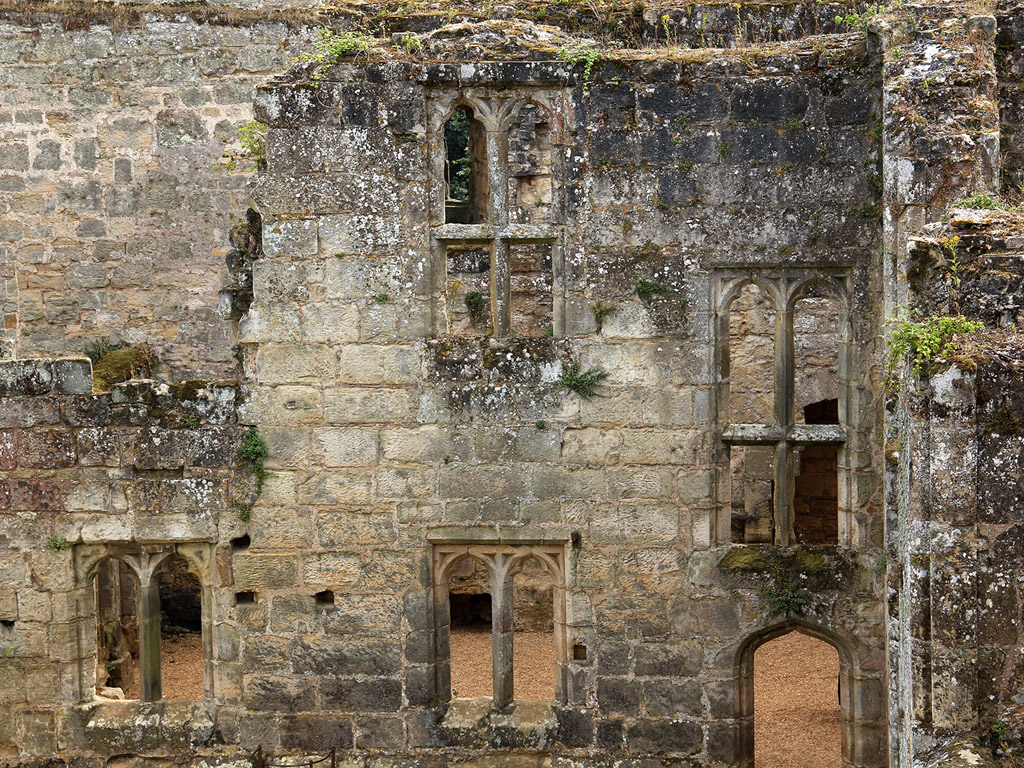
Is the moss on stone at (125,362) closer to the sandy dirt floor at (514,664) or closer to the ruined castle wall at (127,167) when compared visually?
the ruined castle wall at (127,167)

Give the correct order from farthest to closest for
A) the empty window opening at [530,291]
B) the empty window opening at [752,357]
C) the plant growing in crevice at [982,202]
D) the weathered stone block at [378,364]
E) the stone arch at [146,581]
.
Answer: the empty window opening at [530,291], the empty window opening at [752,357], the stone arch at [146,581], the weathered stone block at [378,364], the plant growing in crevice at [982,202]

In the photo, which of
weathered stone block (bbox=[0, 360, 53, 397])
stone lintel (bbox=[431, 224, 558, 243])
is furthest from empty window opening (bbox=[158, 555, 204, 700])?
stone lintel (bbox=[431, 224, 558, 243])

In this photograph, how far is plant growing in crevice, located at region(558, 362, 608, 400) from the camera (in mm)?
8734

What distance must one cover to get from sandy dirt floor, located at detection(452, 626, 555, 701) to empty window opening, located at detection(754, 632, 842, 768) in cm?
211

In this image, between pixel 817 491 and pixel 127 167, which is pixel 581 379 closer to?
pixel 817 491

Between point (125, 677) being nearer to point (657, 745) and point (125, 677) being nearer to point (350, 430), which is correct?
point (350, 430)

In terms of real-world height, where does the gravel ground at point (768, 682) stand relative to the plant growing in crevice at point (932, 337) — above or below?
below

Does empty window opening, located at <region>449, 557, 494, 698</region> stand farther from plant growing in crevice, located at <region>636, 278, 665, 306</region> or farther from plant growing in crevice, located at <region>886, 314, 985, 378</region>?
plant growing in crevice, located at <region>886, 314, 985, 378</region>

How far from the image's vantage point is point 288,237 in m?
8.82

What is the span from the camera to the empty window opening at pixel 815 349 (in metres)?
13.0

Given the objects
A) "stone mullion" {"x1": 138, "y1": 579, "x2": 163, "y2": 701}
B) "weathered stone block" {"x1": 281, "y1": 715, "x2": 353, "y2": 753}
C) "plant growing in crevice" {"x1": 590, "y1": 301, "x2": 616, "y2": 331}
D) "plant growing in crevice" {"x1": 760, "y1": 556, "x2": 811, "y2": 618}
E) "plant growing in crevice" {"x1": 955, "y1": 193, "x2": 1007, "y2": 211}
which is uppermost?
"plant growing in crevice" {"x1": 955, "y1": 193, "x2": 1007, "y2": 211}

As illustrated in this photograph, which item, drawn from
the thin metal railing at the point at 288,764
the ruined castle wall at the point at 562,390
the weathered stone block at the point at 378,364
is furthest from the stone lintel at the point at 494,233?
the thin metal railing at the point at 288,764

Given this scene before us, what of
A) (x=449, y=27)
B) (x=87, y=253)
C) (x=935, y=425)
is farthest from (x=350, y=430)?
(x=87, y=253)

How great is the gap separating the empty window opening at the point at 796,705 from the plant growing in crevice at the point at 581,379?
4.05 meters
